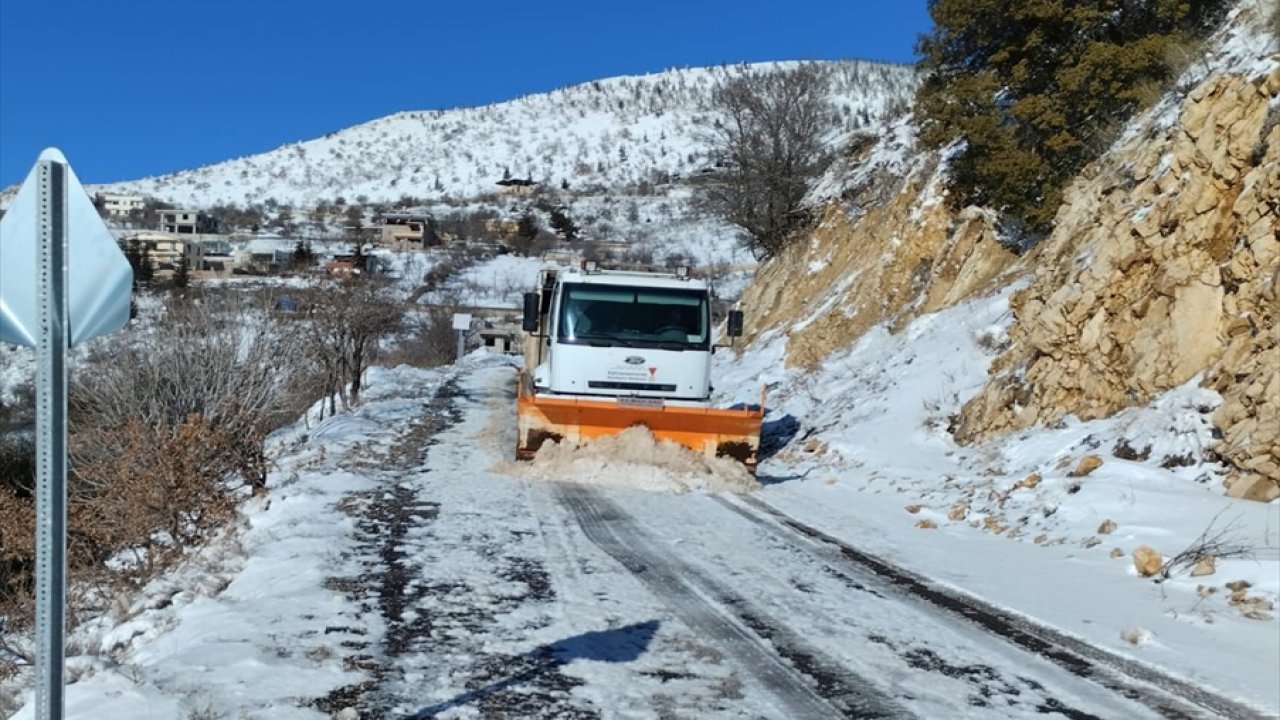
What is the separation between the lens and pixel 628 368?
14.3 meters

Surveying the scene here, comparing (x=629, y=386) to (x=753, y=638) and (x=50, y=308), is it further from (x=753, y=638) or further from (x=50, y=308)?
(x=50, y=308)

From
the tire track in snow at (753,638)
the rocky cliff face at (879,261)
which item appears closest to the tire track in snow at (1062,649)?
the tire track in snow at (753,638)

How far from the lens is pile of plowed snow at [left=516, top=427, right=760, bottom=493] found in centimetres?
1268

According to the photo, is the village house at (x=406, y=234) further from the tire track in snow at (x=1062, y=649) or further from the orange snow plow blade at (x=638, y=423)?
the tire track in snow at (x=1062, y=649)

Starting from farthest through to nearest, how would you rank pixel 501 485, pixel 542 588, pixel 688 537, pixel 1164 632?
pixel 501 485 → pixel 688 537 → pixel 542 588 → pixel 1164 632

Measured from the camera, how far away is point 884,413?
17125 mm

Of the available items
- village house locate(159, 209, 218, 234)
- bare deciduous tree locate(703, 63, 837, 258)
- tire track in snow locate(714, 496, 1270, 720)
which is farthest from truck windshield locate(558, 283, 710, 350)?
village house locate(159, 209, 218, 234)

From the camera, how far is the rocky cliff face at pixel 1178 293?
34.6 feet

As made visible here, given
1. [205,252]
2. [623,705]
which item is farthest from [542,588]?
[205,252]

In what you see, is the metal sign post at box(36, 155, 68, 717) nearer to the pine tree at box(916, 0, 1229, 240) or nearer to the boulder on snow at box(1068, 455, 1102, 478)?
the boulder on snow at box(1068, 455, 1102, 478)

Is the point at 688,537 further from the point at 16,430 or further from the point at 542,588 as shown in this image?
the point at 16,430

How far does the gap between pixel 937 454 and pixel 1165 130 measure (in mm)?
5367

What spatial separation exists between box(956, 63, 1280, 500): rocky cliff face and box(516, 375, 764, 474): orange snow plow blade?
345cm

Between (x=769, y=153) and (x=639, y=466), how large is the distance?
25197 millimetres
